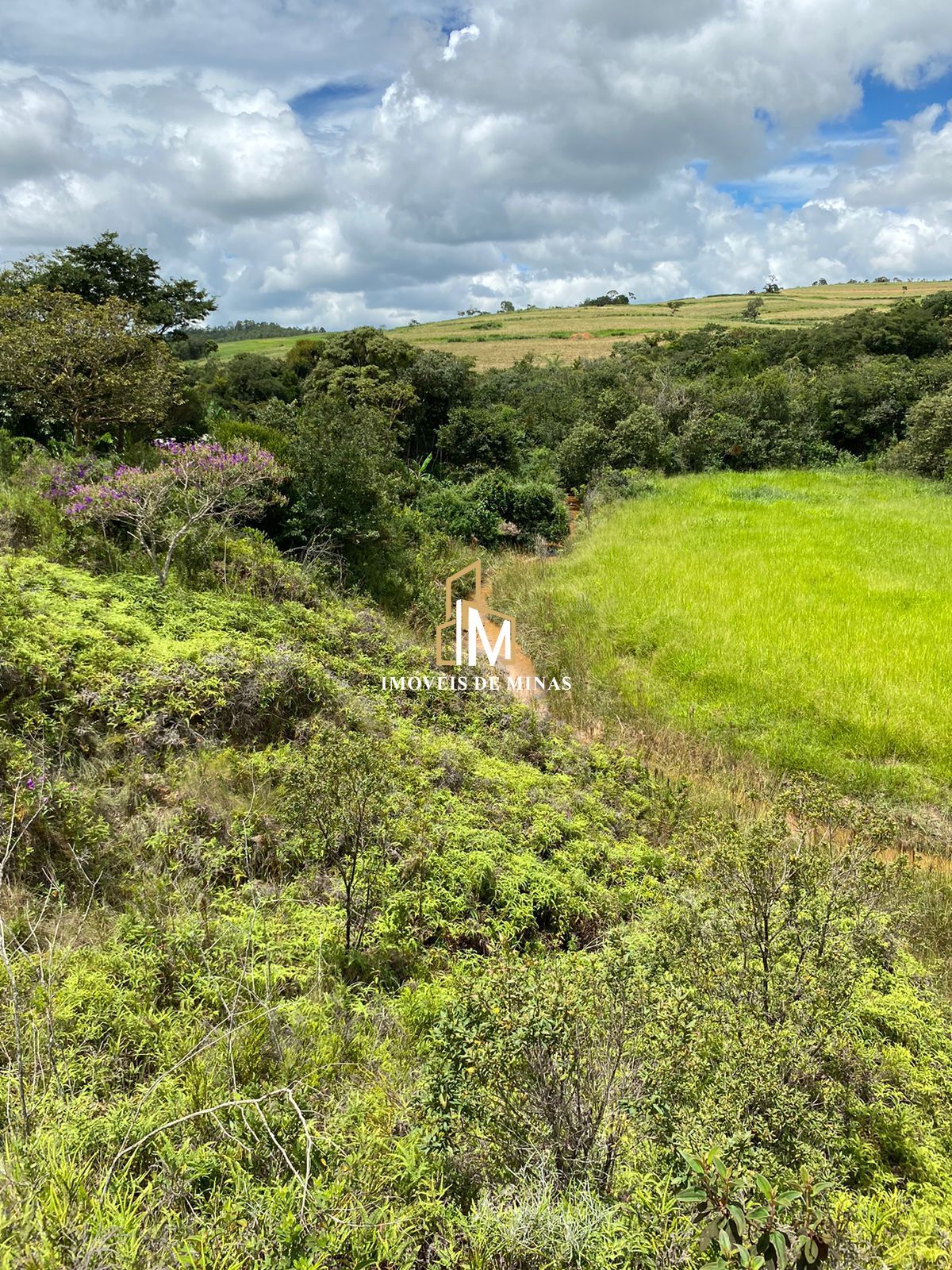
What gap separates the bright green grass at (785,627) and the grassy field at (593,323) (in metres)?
29.8

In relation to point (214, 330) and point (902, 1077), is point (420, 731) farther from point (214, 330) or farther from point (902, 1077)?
point (214, 330)

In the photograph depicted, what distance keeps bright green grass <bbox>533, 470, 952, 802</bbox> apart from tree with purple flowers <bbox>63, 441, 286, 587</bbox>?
15.1 feet

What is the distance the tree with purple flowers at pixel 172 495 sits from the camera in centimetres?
635

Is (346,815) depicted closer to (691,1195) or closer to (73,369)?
(691,1195)

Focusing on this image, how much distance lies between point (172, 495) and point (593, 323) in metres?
57.1

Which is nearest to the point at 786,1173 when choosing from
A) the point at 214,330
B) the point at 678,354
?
the point at 678,354

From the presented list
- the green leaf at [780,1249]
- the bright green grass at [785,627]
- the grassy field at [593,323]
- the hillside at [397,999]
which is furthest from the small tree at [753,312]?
the green leaf at [780,1249]

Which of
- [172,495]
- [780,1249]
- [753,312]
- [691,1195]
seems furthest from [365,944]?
[753,312]

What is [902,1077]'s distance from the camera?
8.94 feet

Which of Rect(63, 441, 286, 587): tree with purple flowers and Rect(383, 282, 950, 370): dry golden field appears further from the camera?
Rect(383, 282, 950, 370): dry golden field

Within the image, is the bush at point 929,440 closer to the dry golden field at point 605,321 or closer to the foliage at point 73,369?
the foliage at point 73,369

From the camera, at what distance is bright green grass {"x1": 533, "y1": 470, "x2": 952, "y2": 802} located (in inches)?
247

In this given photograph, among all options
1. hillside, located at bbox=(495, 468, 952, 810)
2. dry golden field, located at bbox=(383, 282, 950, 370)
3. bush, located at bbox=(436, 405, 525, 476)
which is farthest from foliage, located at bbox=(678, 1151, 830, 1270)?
dry golden field, located at bbox=(383, 282, 950, 370)

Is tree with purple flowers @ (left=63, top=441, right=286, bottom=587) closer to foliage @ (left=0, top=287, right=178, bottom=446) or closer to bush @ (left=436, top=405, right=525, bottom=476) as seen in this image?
foliage @ (left=0, top=287, right=178, bottom=446)
